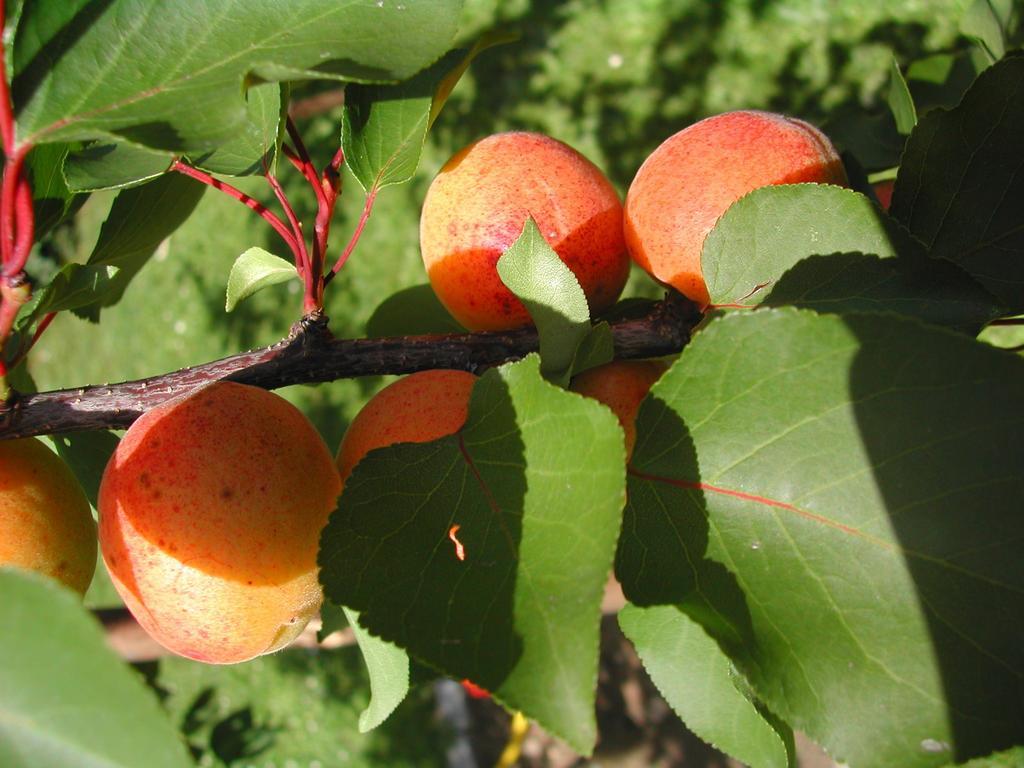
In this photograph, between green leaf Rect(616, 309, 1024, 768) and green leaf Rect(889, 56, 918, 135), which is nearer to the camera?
green leaf Rect(616, 309, 1024, 768)

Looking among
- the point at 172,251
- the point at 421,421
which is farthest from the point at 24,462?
the point at 172,251

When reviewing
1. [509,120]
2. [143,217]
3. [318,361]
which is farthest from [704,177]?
[509,120]

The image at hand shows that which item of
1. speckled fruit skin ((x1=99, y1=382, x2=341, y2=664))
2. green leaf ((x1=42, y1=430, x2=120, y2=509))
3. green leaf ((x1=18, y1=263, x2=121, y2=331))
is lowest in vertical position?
green leaf ((x1=42, y1=430, x2=120, y2=509))

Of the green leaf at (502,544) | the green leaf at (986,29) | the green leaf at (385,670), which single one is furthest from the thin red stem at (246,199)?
the green leaf at (986,29)

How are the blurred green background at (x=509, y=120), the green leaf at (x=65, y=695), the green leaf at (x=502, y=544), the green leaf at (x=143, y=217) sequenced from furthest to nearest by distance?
the blurred green background at (x=509, y=120)
the green leaf at (x=143, y=217)
the green leaf at (x=502, y=544)
the green leaf at (x=65, y=695)

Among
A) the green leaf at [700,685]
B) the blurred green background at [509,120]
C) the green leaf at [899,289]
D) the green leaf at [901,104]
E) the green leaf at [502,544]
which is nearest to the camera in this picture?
the green leaf at [502,544]

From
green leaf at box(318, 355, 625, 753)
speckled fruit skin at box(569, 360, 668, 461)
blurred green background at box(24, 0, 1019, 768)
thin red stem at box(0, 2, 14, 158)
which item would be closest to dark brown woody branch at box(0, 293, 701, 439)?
speckled fruit skin at box(569, 360, 668, 461)

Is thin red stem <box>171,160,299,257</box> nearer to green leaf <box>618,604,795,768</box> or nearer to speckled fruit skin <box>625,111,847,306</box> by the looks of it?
speckled fruit skin <box>625,111,847,306</box>

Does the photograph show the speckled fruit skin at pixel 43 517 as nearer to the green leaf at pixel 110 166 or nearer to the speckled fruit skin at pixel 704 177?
the green leaf at pixel 110 166
